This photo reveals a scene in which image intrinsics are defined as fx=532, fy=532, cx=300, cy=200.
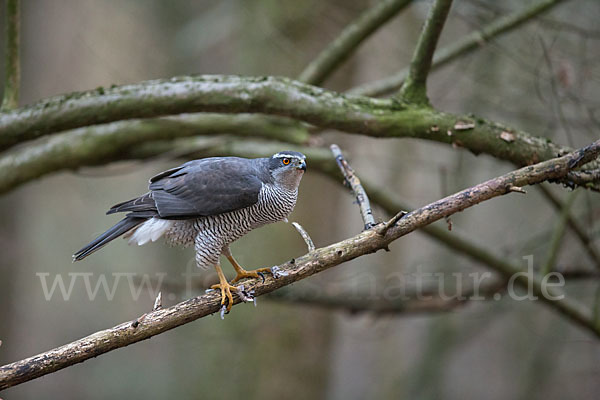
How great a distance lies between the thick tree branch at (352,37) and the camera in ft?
15.3

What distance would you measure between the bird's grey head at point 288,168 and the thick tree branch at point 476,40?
205cm

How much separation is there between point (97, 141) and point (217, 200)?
2329mm

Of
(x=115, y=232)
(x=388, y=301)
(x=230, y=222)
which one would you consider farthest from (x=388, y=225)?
(x=388, y=301)

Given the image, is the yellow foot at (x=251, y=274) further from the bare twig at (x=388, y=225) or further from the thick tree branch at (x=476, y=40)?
the thick tree branch at (x=476, y=40)

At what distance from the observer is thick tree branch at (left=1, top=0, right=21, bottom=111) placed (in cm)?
388

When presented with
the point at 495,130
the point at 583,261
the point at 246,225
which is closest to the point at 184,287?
the point at 246,225

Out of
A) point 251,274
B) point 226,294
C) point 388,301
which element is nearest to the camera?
point 226,294

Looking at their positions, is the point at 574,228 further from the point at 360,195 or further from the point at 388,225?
the point at 388,225

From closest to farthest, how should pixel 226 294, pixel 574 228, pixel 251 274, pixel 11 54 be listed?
pixel 226 294 < pixel 251 274 < pixel 11 54 < pixel 574 228

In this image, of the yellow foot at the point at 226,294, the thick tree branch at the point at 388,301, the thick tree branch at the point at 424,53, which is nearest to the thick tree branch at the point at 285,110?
the thick tree branch at the point at 424,53

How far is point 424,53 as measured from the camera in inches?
137

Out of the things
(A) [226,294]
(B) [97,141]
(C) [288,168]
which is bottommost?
(A) [226,294]

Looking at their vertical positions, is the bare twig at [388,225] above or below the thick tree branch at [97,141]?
below

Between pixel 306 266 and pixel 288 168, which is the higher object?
pixel 288 168
